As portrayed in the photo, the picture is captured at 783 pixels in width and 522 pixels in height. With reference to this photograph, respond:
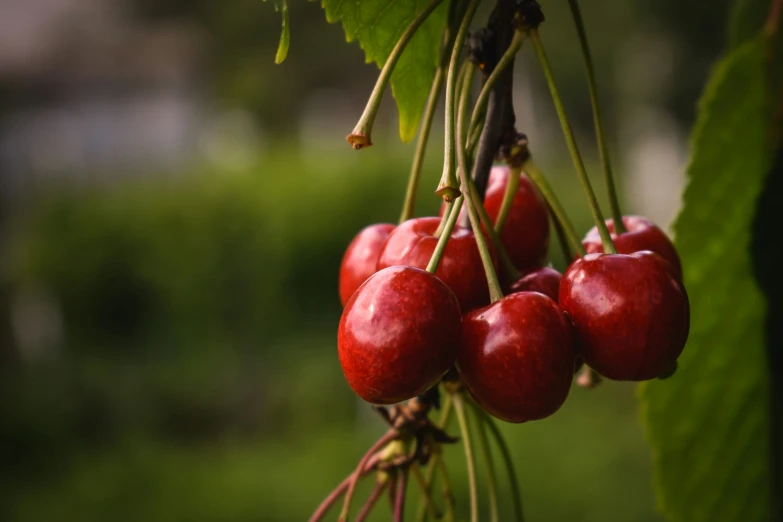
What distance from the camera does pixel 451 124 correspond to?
696 millimetres

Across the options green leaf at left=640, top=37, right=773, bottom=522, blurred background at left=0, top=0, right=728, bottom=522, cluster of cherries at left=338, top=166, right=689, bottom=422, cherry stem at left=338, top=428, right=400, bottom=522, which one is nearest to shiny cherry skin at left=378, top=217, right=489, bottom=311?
cluster of cherries at left=338, top=166, right=689, bottom=422

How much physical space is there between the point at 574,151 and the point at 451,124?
0.41 feet

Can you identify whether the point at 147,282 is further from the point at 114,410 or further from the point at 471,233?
the point at 471,233

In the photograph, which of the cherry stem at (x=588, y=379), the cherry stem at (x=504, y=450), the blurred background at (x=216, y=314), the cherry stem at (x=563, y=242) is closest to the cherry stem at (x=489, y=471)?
the cherry stem at (x=504, y=450)

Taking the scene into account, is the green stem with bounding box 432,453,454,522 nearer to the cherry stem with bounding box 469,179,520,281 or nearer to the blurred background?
the cherry stem with bounding box 469,179,520,281

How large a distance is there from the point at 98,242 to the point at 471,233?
9.03 m

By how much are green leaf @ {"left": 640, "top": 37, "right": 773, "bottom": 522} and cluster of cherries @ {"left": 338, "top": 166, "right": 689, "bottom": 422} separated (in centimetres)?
43

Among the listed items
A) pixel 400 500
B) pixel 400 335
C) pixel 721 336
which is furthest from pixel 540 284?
pixel 721 336

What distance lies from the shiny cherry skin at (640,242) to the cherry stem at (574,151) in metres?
0.06

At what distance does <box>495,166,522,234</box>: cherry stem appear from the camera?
823 mm

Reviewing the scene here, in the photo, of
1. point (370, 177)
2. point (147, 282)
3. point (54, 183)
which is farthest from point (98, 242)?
point (370, 177)

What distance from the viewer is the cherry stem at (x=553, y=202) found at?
0.77m

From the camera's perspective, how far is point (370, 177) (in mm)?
9352

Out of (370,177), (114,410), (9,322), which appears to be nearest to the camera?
(114,410)
